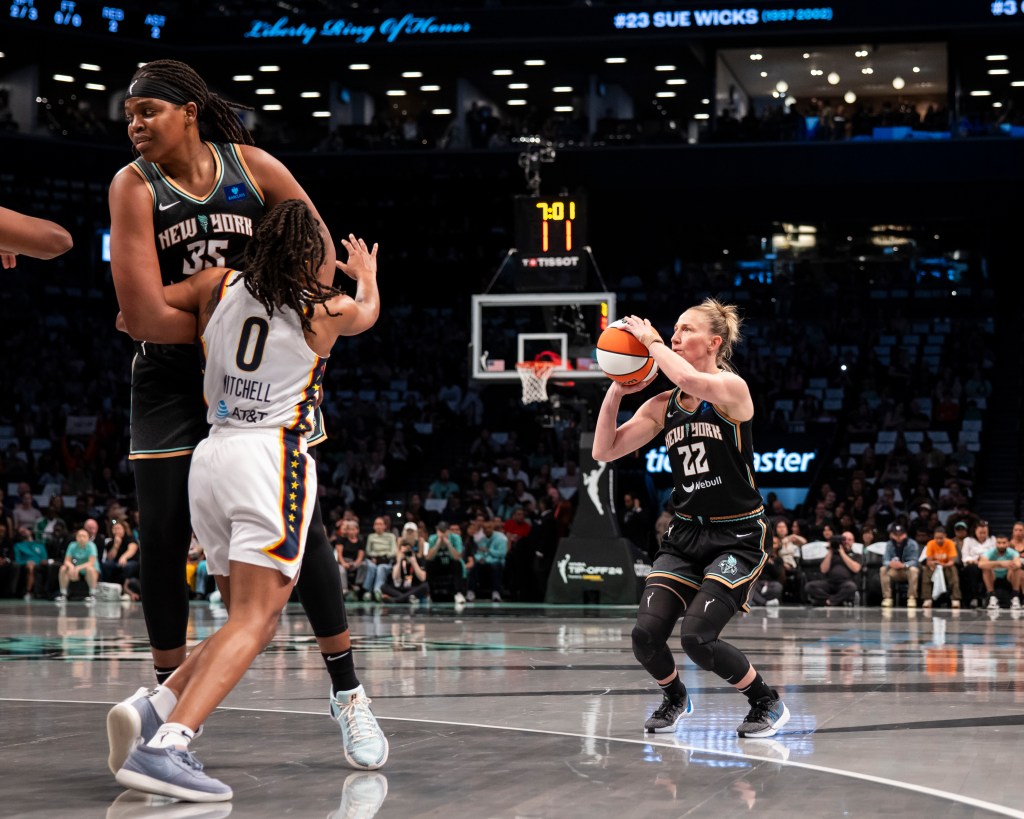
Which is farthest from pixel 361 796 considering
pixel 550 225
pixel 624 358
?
pixel 550 225

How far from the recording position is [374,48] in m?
31.0

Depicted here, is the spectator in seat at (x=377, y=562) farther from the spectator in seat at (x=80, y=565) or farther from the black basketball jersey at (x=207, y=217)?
the black basketball jersey at (x=207, y=217)

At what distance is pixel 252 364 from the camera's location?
446 centimetres

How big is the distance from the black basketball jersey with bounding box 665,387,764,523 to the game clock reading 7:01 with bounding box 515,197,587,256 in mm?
11906

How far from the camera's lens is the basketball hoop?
57.8 ft

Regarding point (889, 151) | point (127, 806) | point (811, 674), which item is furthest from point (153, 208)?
point (889, 151)


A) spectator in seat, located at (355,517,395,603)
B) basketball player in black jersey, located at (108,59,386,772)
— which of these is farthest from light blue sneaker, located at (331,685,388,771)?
spectator in seat, located at (355,517,395,603)

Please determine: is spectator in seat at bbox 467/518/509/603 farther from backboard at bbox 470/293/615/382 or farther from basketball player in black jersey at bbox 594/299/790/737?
basketball player in black jersey at bbox 594/299/790/737

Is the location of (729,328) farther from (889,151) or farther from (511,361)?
(889,151)

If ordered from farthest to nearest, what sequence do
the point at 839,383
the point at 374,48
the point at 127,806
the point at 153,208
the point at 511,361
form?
1. the point at 374,48
2. the point at 839,383
3. the point at 511,361
4. the point at 153,208
5. the point at 127,806

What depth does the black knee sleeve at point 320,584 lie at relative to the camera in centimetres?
475

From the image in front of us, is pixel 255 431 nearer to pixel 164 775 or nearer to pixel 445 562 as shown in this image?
pixel 164 775

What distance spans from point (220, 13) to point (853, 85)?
1449cm

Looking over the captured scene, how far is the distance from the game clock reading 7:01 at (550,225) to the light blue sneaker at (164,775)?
1418cm
